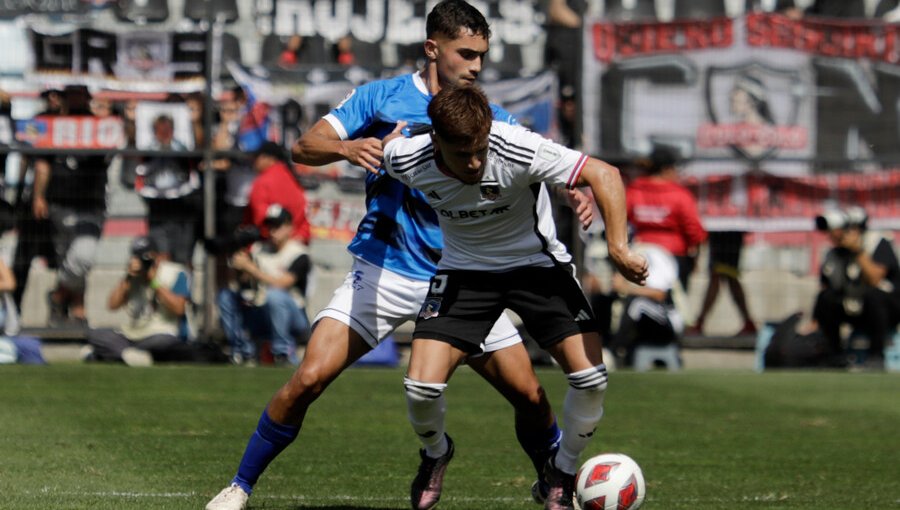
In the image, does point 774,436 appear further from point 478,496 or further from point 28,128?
point 28,128

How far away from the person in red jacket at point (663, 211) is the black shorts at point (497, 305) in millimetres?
8479

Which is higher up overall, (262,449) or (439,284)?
(439,284)

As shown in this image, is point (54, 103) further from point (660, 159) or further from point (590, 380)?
point (590, 380)

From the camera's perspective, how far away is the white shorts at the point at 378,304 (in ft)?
23.4

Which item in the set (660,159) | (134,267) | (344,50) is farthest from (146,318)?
(660,159)

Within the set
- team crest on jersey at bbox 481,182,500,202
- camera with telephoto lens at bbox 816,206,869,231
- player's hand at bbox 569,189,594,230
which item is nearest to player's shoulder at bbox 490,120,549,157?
team crest on jersey at bbox 481,182,500,202

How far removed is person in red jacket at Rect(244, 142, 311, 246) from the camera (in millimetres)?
15383

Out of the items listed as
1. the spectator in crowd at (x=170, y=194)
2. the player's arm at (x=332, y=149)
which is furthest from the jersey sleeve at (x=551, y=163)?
the spectator in crowd at (x=170, y=194)

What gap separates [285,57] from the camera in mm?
16531

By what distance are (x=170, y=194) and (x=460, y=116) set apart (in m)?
10.2

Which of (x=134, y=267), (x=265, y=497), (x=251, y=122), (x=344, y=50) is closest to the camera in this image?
(x=265, y=497)

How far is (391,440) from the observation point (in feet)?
33.0

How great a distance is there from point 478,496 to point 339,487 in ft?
2.38

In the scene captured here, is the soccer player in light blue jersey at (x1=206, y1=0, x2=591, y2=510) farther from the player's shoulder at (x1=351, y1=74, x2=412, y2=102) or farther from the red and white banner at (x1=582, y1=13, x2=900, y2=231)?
the red and white banner at (x1=582, y1=13, x2=900, y2=231)
